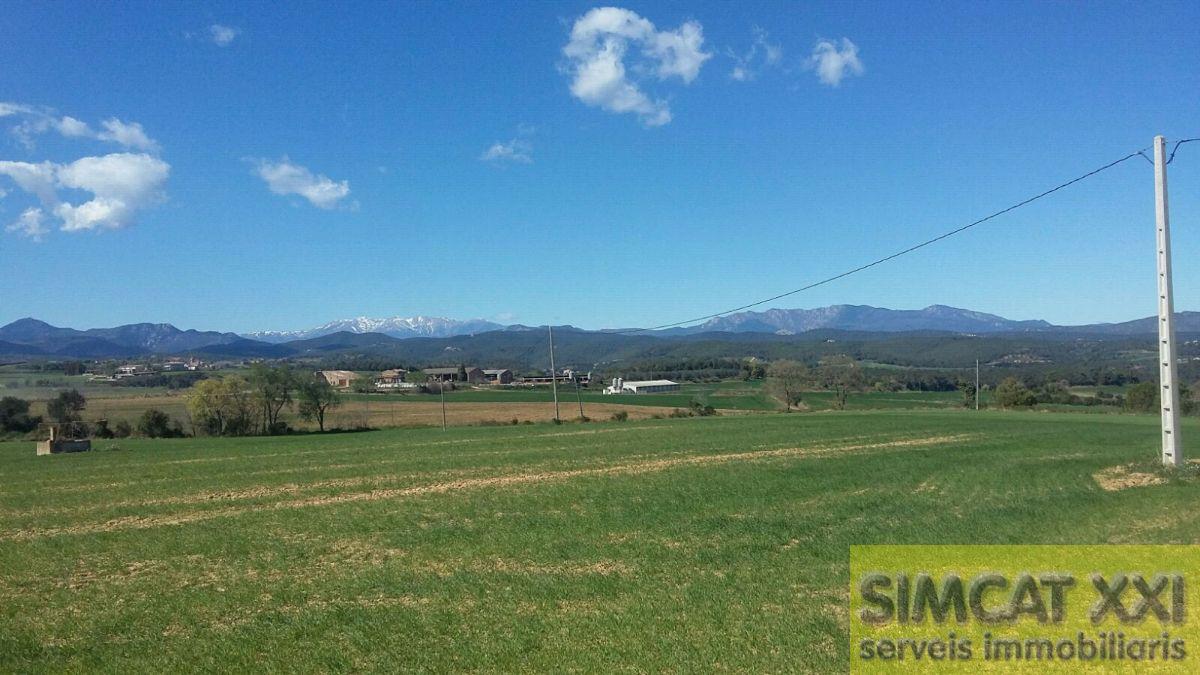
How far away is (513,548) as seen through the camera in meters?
13.2

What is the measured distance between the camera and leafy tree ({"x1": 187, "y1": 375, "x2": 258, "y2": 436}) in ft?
226

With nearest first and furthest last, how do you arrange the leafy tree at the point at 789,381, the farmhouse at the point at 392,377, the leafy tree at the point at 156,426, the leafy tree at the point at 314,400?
the leafy tree at the point at 156,426, the leafy tree at the point at 314,400, the leafy tree at the point at 789,381, the farmhouse at the point at 392,377

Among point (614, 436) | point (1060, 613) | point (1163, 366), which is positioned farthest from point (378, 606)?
point (614, 436)

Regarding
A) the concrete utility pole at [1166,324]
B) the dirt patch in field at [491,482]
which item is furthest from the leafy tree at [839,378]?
the concrete utility pole at [1166,324]

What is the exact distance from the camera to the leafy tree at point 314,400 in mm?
71875

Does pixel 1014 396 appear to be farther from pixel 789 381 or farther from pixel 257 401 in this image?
pixel 257 401

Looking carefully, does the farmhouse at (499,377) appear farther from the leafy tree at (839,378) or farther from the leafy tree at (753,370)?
the leafy tree at (839,378)

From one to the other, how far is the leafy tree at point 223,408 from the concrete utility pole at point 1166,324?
6655cm

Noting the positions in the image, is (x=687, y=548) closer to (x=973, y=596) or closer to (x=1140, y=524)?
(x=973, y=596)

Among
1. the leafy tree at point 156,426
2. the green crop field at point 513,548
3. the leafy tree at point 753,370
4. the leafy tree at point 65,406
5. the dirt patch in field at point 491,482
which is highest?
the leafy tree at point 753,370

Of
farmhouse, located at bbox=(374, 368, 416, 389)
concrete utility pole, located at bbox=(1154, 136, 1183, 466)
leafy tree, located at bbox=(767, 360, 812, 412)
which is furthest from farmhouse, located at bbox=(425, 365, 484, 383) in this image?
concrete utility pole, located at bbox=(1154, 136, 1183, 466)

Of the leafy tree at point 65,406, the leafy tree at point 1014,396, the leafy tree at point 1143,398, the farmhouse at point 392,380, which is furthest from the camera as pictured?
the farmhouse at point 392,380

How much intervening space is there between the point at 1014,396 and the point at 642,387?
46.8m

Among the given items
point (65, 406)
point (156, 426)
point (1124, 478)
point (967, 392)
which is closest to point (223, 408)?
point (156, 426)
